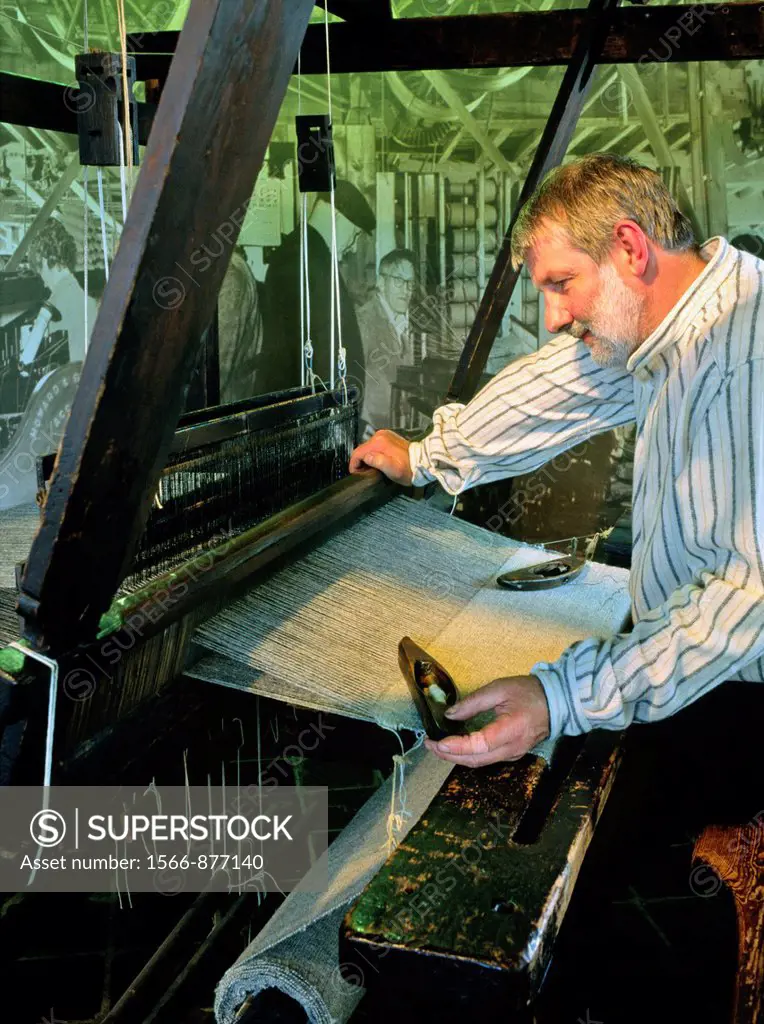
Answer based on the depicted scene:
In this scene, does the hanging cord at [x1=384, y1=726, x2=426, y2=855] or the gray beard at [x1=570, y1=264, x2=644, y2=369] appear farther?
the gray beard at [x1=570, y1=264, x2=644, y2=369]

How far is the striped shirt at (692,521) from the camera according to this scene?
63.8 inches

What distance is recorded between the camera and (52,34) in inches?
217

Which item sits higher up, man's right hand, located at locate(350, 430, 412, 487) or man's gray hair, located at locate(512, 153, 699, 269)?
man's gray hair, located at locate(512, 153, 699, 269)

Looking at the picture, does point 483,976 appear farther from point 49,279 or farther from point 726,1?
point 49,279

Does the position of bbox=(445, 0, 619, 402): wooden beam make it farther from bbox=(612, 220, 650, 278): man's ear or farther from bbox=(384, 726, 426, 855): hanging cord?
bbox=(384, 726, 426, 855): hanging cord

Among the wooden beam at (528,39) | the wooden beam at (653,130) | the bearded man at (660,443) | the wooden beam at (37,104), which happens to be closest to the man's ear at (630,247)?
the bearded man at (660,443)

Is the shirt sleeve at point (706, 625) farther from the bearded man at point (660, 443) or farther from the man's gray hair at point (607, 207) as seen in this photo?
the man's gray hair at point (607, 207)

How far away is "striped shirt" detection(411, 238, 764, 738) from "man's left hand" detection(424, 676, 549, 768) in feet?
0.11

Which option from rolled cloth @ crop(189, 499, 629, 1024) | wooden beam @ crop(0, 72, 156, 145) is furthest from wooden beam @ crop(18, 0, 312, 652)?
wooden beam @ crop(0, 72, 156, 145)

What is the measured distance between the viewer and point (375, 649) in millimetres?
1900

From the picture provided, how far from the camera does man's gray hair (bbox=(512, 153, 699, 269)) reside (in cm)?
190

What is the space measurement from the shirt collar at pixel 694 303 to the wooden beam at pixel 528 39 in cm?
177

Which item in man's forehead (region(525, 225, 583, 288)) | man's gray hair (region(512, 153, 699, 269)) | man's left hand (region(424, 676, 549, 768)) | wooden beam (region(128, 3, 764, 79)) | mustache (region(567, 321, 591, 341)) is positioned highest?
wooden beam (region(128, 3, 764, 79))

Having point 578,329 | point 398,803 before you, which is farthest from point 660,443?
point 398,803
